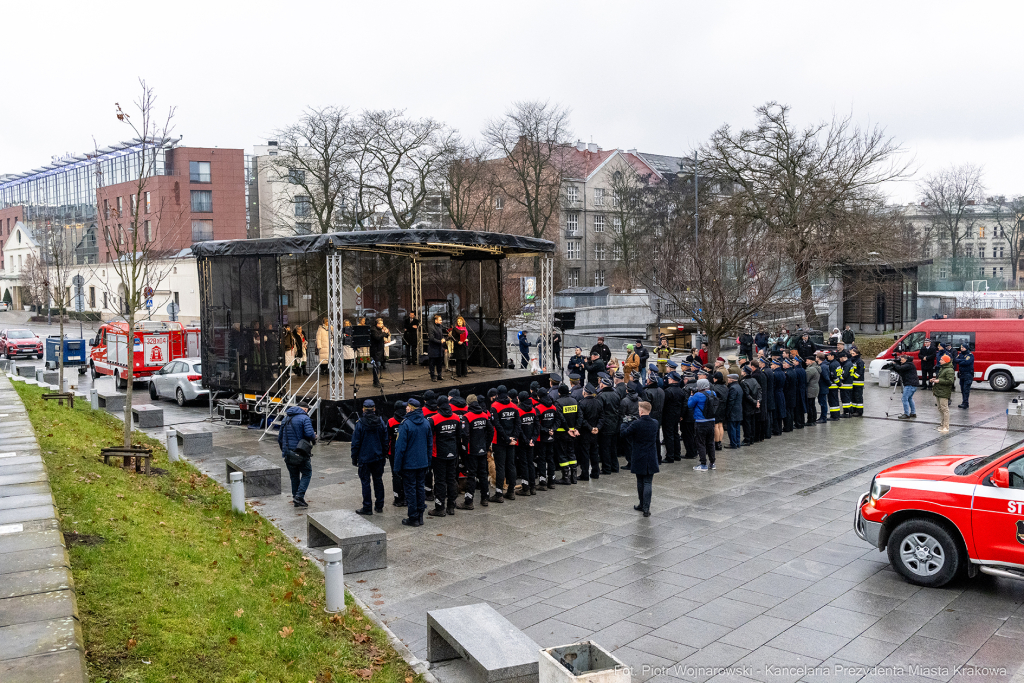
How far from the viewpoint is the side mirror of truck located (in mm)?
7445

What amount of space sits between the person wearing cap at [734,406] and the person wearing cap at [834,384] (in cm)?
444

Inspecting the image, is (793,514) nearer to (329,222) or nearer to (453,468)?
(453,468)

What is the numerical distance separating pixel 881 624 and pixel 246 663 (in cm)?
546

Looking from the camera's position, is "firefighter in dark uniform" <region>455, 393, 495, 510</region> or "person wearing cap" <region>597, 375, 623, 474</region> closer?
"firefighter in dark uniform" <region>455, 393, 495, 510</region>

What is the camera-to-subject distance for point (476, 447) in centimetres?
1134

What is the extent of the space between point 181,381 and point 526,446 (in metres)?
15.0

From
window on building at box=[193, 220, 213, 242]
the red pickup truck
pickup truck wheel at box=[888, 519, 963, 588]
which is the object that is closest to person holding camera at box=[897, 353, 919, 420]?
the red pickup truck

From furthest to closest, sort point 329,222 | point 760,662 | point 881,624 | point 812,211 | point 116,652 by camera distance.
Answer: point 329,222 → point 812,211 → point 881,624 → point 760,662 → point 116,652

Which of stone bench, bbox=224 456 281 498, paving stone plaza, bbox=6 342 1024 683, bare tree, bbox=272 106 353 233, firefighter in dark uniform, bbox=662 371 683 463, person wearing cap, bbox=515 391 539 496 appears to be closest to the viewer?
paving stone plaza, bbox=6 342 1024 683

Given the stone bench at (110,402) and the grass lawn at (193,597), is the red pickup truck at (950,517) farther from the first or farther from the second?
the stone bench at (110,402)

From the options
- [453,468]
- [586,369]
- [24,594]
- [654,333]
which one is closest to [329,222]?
[654,333]

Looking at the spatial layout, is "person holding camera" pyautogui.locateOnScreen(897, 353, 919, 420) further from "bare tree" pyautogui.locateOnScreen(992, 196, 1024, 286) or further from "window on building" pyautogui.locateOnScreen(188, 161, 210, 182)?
"window on building" pyautogui.locateOnScreen(188, 161, 210, 182)

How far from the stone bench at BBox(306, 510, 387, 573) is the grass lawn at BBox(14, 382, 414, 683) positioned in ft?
1.34

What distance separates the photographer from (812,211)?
33.2m
